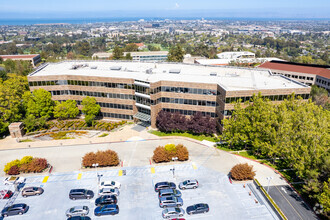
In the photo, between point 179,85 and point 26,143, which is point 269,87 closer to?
point 179,85

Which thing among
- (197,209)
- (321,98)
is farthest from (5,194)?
(321,98)

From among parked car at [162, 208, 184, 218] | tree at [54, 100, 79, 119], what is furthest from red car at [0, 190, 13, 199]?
tree at [54, 100, 79, 119]

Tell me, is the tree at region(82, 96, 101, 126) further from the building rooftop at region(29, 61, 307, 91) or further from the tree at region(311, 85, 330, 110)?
the tree at region(311, 85, 330, 110)

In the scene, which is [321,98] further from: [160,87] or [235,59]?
[235,59]

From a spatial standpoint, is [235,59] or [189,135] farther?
[235,59]

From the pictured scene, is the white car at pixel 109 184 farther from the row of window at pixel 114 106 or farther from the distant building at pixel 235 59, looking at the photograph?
the distant building at pixel 235 59

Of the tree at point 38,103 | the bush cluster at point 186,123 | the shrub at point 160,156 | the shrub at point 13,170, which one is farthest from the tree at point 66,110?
the shrub at point 160,156

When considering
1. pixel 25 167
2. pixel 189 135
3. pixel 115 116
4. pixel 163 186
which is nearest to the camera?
pixel 163 186
